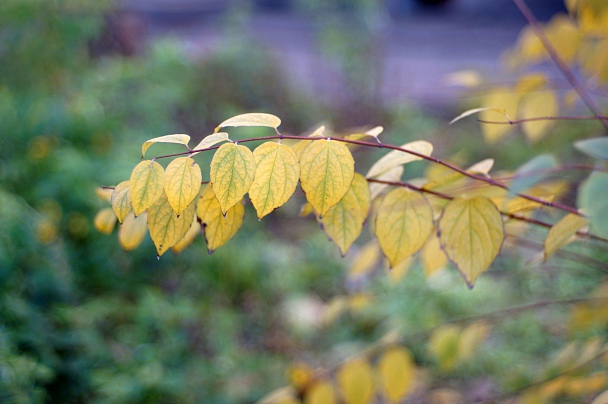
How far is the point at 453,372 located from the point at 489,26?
1040cm

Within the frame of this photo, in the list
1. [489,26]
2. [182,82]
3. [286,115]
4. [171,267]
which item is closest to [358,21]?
[286,115]

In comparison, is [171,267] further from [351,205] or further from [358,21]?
[358,21]

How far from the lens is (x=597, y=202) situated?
0.57 meters

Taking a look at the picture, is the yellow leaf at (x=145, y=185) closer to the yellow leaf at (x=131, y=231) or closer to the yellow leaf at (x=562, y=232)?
the yellow leaf at (x=131, y=231)

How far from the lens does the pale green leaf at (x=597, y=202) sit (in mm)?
552

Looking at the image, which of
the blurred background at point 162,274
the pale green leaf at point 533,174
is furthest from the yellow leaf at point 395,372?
the pale green leaf at point 533,174

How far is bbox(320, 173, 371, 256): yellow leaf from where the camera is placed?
0.76 m

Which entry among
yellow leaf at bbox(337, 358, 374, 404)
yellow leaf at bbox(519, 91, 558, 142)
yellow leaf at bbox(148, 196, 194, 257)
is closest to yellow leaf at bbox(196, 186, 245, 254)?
yellow leaf at bbox(148, 196, 194, 257)

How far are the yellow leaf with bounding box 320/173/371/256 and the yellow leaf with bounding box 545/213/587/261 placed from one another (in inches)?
10.6

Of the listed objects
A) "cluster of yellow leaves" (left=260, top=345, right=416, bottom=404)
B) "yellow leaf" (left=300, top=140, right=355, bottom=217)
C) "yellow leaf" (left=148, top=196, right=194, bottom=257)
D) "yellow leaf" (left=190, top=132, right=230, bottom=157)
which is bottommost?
"cluster of yellow leaves" (left=260, top=345, right=416, bottom=404)

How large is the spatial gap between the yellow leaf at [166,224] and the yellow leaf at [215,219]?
0.12ft

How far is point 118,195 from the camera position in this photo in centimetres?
69

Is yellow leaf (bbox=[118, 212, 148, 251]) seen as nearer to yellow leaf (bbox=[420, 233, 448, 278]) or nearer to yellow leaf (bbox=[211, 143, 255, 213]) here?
yellow leaf (bbox=[211, 143, 255, 213])

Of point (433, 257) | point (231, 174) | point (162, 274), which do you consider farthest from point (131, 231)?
point (162, 274)
